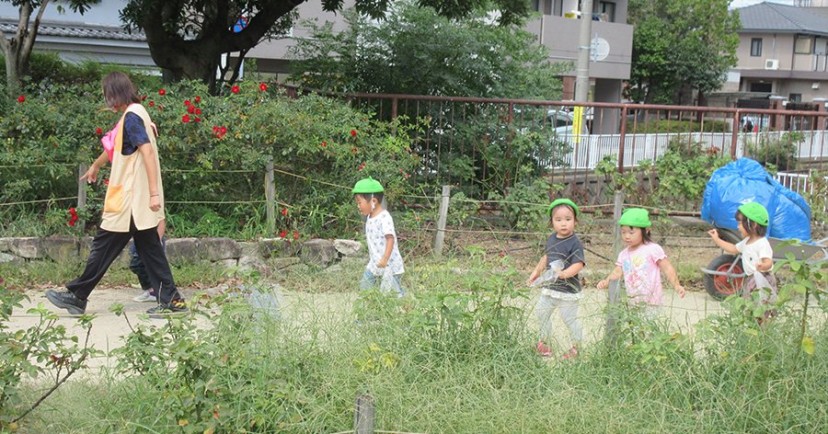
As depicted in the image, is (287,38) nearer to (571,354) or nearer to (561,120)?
(561,120)

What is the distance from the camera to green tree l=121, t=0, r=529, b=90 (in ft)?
37.9

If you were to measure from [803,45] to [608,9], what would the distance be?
23983mm

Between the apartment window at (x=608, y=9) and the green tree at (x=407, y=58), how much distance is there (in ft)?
88.3

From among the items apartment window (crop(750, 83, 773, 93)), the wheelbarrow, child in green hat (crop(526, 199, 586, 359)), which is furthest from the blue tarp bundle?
apartment window (crop(750, 83, 773, 93))

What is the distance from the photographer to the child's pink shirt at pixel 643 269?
610cm

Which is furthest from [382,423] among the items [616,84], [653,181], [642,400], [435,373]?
[616,84]

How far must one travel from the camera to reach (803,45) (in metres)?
57.6

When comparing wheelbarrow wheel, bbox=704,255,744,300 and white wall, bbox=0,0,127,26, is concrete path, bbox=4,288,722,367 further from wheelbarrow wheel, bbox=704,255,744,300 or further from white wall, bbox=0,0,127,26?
white wall, bbox=0,0,127,26

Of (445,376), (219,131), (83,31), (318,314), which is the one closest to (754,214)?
(445,376)

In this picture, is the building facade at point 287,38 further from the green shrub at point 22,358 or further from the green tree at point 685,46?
the green shrub at point 22,358

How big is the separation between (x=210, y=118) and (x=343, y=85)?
2.89m

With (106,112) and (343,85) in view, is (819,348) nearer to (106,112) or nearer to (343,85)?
(106,112)

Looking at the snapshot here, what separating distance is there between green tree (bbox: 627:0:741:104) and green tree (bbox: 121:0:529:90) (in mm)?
32294

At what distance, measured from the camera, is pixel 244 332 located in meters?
4.68
